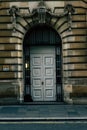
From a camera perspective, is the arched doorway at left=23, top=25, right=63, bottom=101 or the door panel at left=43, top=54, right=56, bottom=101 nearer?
the arched doorway at left=23, top=25, right=63, bottom=101

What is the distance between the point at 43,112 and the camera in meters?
16.7

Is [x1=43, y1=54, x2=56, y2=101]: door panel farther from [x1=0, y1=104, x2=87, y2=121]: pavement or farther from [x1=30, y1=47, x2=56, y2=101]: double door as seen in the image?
[x1=0, y1=104, x2=87, y2=121]: pavement

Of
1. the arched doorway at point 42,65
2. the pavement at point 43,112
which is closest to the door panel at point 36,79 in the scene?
the arched doorway at point 42,65

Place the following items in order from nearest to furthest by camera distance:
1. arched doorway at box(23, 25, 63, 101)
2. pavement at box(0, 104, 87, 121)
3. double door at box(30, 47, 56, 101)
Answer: pavement at box(0, 104, 87, 121), arched doorway at box(23, 25, 63, 101), double door at box(30, 47, 56, 101)

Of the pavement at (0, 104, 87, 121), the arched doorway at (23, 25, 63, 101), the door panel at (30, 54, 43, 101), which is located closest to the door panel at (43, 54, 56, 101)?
the arched doorway at (23, 25, 63, 101)

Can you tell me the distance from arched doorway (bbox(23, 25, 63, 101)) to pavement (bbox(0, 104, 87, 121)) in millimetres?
1482

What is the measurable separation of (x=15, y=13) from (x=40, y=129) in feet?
27.5

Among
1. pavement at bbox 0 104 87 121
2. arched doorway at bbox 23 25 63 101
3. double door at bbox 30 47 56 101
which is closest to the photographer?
pavement at bbox 0 104 87 121

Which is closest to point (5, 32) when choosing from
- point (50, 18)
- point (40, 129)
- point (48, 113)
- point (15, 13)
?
point (15, 13)

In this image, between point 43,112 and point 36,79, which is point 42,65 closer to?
point 36,79

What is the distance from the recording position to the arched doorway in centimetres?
2058

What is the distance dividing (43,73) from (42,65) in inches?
17.9

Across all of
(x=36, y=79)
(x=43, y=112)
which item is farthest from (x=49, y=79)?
(x=43, y=112)

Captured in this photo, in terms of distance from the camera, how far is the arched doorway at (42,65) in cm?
2058
